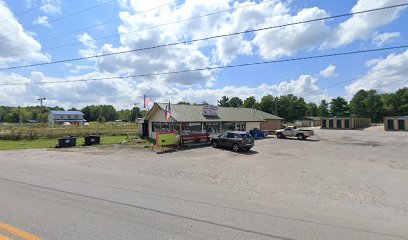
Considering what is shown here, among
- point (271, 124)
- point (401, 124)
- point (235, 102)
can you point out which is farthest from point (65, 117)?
point (401, 124)

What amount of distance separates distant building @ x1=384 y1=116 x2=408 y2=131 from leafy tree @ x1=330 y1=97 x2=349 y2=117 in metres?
55.9

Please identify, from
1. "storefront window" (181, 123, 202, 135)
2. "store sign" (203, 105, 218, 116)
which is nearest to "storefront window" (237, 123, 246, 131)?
"store sign" (203, 105, 218, 116)

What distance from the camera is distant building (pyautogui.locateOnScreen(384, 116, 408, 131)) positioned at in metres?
52.2

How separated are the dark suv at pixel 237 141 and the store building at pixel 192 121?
6287 millimetres

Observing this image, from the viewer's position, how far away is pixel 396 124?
53281mm

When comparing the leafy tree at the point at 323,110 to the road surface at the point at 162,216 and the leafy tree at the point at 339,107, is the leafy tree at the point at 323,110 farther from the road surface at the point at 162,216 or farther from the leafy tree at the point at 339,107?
the road surface at the point at 162,216

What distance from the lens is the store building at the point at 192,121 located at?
29406mm

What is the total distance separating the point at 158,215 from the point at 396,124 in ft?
204

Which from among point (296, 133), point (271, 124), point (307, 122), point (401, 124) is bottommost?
point (296, 133)

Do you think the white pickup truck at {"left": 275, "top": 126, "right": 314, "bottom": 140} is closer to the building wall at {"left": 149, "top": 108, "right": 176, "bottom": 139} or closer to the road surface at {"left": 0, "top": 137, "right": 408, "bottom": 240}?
the building wall at {"left": 149, "top": 108, "right": 176, "bottom": 139}

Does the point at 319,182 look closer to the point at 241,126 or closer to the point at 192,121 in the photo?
the point at 192,121

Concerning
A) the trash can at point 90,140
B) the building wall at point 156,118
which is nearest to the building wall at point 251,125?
the building wall at point 156,118

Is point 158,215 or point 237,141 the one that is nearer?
Answer: point 158,215

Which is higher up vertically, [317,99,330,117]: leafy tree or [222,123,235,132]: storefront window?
[317,99,330,117]: leafy tree
